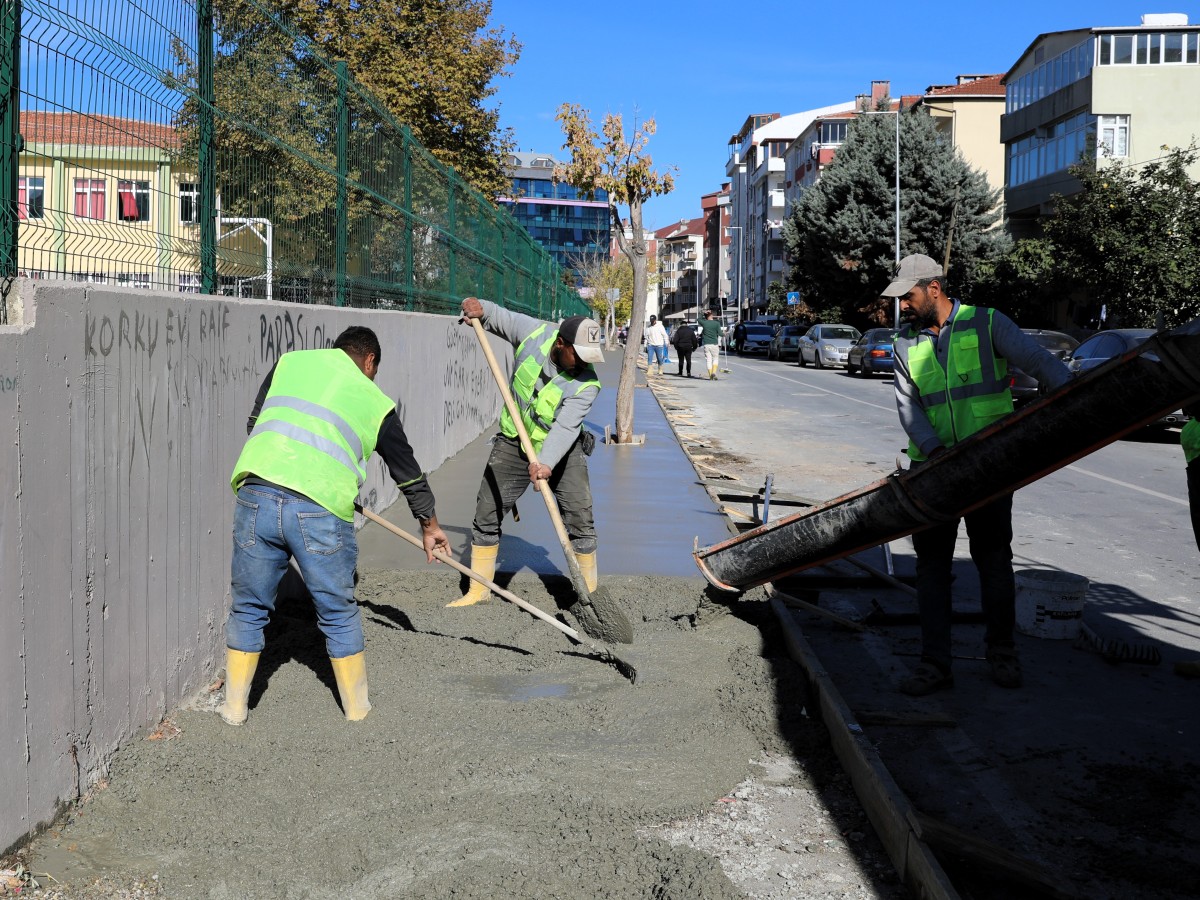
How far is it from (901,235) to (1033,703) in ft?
150

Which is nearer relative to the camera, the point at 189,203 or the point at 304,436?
the point at 304,436

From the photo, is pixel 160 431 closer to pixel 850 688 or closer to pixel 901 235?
pixel 850 688

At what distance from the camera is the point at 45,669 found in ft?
11.9

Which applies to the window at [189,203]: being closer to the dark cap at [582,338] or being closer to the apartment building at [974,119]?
the dark cap at [582,338]

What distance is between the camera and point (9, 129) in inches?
145

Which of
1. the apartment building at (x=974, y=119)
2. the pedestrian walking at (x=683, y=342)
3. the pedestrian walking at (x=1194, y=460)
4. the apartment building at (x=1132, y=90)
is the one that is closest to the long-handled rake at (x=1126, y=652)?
the pedestrian walking at (x=1194, y=460)

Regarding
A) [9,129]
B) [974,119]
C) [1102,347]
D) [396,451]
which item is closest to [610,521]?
[396,451]

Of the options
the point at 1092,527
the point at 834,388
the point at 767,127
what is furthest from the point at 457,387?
the point at 767,127

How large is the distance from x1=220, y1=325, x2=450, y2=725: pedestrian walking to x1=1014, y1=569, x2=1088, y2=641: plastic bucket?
3.62m

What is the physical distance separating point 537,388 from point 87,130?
290 centimetres

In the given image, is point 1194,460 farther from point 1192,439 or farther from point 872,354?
point 872,354

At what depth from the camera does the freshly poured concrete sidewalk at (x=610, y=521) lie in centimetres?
782

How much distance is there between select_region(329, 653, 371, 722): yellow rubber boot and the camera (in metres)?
4.73

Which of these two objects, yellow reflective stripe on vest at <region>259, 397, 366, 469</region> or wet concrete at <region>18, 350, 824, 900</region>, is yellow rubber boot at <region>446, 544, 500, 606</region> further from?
yellow reflective stripe on vest at <region>259, 397, 366, 469</region>
